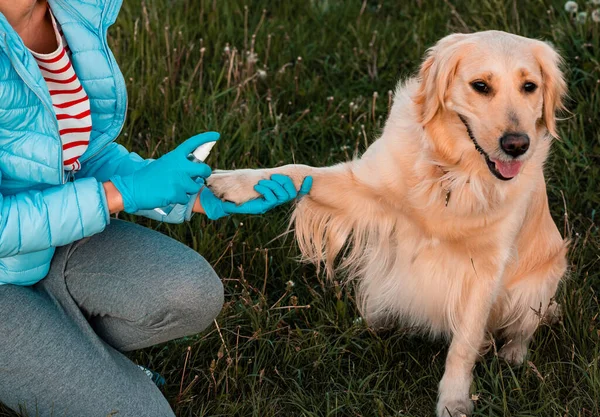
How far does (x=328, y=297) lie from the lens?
321 cm

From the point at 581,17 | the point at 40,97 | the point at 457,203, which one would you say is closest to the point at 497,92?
Result: the point at 457,203

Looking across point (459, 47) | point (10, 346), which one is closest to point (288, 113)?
point (459, 47)

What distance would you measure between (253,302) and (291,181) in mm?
510

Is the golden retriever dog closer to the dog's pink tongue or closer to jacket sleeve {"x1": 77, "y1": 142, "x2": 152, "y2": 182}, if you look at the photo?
the dog's pink tongue

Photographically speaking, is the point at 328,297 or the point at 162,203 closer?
the point at 162,203

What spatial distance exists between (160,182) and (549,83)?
129 cm

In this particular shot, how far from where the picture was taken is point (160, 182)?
239cm

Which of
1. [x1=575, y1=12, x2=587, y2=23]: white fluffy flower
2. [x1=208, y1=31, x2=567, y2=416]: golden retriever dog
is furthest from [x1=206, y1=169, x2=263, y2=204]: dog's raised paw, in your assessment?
[x1=575, y1=12, x2=587, y2=23]: white fluffy flower

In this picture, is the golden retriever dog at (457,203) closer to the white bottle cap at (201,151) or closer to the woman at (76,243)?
the white bottle cap at (201,151)

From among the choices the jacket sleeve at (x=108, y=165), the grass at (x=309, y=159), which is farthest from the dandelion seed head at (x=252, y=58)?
the jacket sleeve at (x=108, y=165)

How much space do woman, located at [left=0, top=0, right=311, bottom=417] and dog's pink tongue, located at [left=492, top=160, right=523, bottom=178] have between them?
0.88 meters

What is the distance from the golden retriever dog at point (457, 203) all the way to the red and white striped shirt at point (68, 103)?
51 centimetres

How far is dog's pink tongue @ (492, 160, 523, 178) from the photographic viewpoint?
8.62 feet

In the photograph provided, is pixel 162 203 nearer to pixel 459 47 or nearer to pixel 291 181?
pixel 291 181
